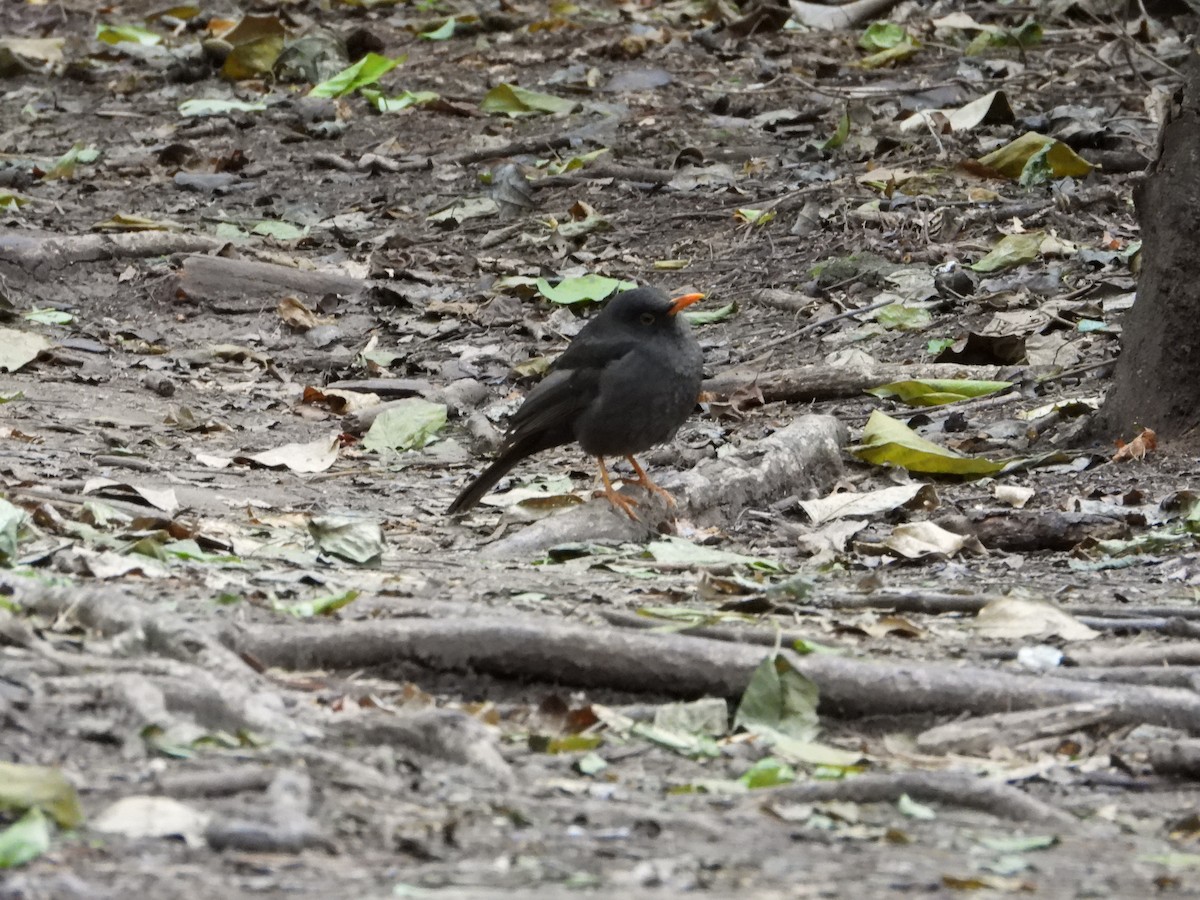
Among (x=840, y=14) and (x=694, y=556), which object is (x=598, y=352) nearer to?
(x=694, y=556)

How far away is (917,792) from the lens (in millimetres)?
3027

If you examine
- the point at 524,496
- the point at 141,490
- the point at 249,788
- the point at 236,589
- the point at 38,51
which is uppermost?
the point at 249,788

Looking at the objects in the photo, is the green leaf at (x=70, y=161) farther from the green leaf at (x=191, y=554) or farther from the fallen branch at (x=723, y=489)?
the green leaf at (x=191, y=554)

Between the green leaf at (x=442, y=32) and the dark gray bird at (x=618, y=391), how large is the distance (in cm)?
863

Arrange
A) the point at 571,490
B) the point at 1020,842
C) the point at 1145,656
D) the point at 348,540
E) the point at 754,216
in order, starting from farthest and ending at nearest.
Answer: the point at 754,216, the point at 571,490, the point at 348,540, the point at 1145,656, the point at 1020,842

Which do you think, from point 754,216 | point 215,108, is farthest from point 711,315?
point 215,108

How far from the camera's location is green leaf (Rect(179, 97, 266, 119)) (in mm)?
12875

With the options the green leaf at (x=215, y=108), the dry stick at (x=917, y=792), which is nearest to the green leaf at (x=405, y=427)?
the dry stick at (x=917, y=792)

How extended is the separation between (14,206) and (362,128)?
2.66m

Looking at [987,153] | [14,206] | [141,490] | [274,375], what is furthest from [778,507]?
[14,206]

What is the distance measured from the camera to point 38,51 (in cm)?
1480

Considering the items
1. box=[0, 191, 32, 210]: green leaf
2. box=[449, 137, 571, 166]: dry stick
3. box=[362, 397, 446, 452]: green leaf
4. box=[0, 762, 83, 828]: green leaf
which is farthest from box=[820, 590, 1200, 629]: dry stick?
box=[0, 191, 32, 210]: green leaf

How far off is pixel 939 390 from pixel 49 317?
184 inches

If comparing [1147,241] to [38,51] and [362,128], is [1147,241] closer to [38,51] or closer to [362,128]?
[362,128]
